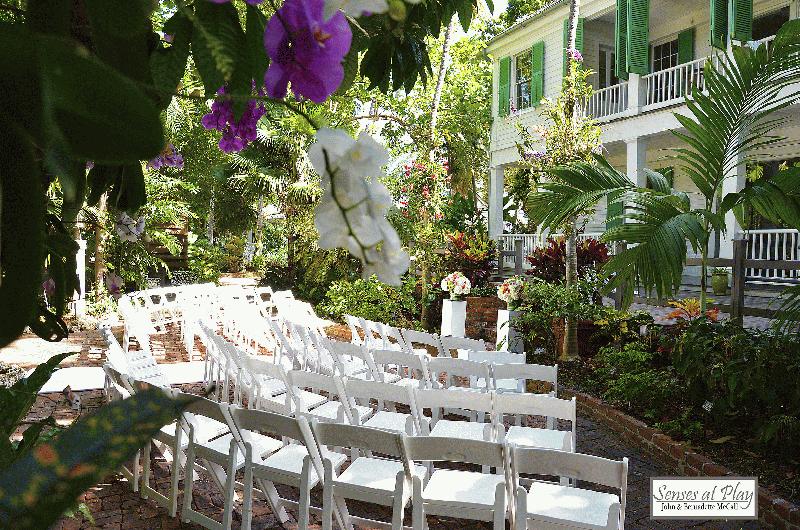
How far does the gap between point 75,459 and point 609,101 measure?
50.0ft

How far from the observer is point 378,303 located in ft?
38.2

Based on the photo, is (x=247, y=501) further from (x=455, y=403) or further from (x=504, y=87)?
(x=504, y=87)

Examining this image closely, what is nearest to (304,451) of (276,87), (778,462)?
(778,462)

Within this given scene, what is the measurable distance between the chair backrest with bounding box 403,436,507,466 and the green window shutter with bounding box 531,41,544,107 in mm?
13754

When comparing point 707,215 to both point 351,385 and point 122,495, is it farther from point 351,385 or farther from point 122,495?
point 122,495

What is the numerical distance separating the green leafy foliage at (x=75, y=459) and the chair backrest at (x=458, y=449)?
8.53 feet

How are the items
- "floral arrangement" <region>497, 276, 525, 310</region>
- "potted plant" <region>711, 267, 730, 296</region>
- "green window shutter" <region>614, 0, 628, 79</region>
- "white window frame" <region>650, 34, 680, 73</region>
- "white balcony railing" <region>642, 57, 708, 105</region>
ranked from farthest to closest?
"white window frame" <region>650, 34, 680, 73</region>
"green window shutter" <region>614, 0, 628, 79</region>
"white balcony railing" <region>642, 57, 708, 105</region>
"potted plant" <region>711, 267, 730, 296</region>
"floral arrangement" <region>497, 276, 525, 310</region>

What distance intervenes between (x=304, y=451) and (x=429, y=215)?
7543mm

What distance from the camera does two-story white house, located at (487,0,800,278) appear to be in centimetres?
1151

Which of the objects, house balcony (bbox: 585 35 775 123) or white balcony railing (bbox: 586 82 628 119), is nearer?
house balcony (bbox: 585 35 775 123)

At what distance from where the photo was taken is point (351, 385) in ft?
13.8

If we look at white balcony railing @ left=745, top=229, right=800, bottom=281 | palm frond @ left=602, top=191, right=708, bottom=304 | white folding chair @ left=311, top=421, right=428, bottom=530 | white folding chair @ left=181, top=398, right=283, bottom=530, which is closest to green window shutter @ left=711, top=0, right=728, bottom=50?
white balcony railing @ left=745, top=229, right=800, bottom=281

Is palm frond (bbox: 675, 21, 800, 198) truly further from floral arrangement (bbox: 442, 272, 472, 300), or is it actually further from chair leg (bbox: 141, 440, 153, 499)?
chair leg (bbox: 141, 440, 153, 499)

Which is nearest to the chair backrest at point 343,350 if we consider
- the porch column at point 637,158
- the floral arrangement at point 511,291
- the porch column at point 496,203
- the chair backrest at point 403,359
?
the chair backrest at point 403,359
